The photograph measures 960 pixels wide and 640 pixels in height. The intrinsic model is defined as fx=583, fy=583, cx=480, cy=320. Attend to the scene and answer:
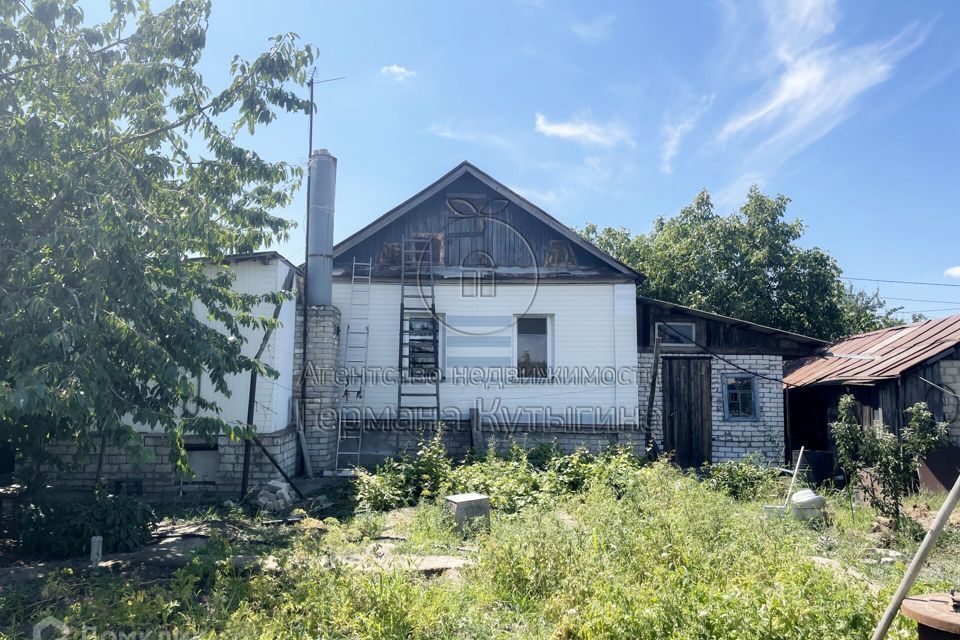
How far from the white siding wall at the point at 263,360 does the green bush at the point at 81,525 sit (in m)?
2.86

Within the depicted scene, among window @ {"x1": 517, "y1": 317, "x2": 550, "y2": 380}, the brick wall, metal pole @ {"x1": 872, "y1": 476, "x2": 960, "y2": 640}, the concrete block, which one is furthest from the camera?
the brick wall

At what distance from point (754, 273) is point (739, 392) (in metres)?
8.94

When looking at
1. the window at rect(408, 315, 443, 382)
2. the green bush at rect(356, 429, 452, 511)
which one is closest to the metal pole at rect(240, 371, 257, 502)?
the green bush at rect(356, 429, 452, 511)

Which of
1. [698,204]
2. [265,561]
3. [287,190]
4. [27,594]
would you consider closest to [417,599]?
[265,561]

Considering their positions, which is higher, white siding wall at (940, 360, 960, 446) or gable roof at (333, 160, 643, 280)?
gable roof at (333, 160, 643, 280)

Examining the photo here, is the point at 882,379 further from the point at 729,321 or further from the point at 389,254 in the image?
the point at 389,254

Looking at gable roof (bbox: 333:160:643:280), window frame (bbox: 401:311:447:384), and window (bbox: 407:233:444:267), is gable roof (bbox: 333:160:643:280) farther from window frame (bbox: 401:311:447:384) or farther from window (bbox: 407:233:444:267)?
window frame (bbox: 401:311:447:384)

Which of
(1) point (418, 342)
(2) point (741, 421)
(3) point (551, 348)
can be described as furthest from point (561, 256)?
(2) point (741, 421)

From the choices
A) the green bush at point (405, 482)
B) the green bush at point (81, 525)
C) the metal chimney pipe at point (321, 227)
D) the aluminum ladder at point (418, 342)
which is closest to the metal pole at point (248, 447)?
the green bush at point (405, 482)

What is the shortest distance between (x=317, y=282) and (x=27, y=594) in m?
6.85

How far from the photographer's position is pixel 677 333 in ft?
42.6

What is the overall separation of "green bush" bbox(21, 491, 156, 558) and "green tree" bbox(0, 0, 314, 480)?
2.68 ft

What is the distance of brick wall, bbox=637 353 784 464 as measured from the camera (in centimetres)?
1262

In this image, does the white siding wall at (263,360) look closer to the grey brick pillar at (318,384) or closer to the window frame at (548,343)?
the grey brick pillar at (318,384)
